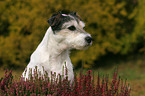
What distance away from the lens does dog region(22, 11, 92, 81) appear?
3.76 meters

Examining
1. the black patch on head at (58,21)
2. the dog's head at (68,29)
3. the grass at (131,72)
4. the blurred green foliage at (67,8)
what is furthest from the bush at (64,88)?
the blurred green foliage at (67,8)

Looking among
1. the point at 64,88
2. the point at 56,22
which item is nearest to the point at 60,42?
the point at 56,22

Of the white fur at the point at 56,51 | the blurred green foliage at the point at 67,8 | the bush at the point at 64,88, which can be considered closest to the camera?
the bush at the point at 64,88

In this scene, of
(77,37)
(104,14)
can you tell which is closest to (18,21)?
(104,14)

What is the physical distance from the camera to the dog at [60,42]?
3.76 meters

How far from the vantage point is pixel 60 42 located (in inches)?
157

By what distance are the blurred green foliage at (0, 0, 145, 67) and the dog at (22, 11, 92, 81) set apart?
4430 millimetres

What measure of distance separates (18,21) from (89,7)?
304 cm

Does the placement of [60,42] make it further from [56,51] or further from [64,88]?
[64,88]

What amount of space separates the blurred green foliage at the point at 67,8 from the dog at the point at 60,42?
443 cm

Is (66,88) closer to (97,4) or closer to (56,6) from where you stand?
(56,6)

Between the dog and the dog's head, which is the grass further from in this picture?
the dog's head

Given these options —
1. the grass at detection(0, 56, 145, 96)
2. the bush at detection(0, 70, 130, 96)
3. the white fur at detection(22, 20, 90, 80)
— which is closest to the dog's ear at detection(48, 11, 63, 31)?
the white fur at detection(22, 20, 90, 80)

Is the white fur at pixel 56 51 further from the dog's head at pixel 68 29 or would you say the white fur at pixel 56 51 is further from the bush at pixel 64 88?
the bush at pixel 64 88
